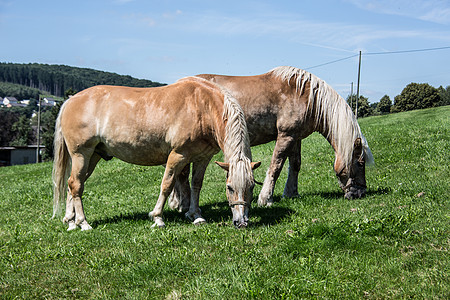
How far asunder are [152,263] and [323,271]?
2.01m

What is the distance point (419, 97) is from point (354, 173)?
6874 cm

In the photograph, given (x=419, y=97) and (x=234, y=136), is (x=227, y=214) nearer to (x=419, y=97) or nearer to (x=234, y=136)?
(x=234, y=136)

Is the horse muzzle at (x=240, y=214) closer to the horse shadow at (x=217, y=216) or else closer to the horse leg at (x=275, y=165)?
the horse shadow at (x=217, y=216)

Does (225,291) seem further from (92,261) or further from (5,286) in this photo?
(5,286)

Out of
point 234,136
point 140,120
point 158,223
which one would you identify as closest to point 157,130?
point 140,120

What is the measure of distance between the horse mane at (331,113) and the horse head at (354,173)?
76 millimetres

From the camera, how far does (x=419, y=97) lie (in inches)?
2702

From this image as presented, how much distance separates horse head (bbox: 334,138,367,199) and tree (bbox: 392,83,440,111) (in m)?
67.8

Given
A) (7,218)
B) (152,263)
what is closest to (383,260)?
(152,263)

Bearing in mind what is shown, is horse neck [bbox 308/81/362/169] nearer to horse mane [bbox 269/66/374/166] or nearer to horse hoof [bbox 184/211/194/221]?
horse mane [bbox 269/66/374/166]

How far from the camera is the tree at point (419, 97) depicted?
6856 centimetres

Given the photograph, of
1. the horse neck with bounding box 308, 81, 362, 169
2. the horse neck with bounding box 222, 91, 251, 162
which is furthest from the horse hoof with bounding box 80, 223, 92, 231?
the horse neck with bounding box 308, 81, 362, 169

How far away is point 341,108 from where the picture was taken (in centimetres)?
802

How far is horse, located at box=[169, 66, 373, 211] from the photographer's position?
7898 mm
